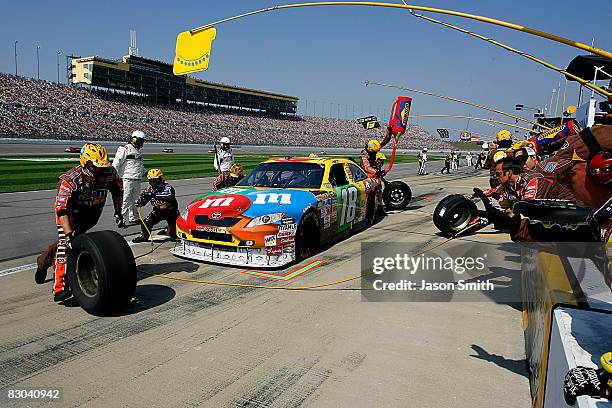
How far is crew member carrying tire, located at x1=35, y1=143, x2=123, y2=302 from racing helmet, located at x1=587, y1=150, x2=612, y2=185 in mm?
4381

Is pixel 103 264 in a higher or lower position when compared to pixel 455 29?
lower

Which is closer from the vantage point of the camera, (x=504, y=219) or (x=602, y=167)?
(x=602, y=167)

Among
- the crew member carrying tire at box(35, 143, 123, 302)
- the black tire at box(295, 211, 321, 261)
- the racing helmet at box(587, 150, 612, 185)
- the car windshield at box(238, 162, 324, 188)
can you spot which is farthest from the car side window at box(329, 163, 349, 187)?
the racing helmet at box(587, 150, 612, 185)

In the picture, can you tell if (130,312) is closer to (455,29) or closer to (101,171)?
(101,171)

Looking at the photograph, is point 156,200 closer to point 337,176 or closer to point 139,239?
point 139,239

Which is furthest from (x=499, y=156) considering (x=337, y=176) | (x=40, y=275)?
(x=40, y=275)

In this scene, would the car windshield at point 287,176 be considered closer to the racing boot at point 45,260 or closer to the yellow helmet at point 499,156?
the yellow helmet at point 499,156

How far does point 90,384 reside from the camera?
3.01 meters

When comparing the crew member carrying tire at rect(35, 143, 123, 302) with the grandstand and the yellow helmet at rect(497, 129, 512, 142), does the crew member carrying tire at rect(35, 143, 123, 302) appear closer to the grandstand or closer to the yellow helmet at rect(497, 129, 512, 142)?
the yellow helmet at rect(497, 129, 512, 142)

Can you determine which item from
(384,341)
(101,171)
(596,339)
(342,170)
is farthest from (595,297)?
(342,170)

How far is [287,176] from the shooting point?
7.24 m

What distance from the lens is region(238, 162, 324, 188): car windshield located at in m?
7.05

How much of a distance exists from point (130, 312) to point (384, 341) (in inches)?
97.9

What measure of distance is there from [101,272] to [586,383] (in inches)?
148
